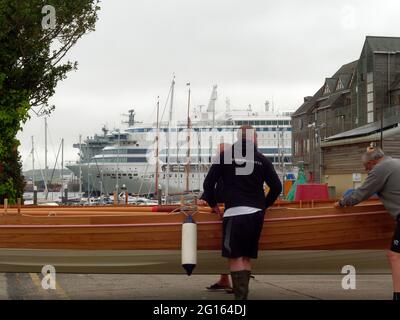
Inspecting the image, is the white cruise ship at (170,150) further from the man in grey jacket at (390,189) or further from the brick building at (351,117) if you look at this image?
the man in grey jacket at (390,189)

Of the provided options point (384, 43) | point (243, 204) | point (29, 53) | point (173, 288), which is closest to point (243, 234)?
point (243, 204)

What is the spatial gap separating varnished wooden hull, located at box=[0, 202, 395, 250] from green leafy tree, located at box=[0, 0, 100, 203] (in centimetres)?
592

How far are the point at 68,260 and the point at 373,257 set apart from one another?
3477mm

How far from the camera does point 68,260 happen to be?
7.32m

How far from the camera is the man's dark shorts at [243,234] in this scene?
6.39 m

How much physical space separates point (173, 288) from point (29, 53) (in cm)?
771

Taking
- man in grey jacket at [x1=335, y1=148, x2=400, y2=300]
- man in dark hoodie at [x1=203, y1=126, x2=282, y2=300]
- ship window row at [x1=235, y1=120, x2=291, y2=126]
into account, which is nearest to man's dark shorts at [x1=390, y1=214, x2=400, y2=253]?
man in grey jacket at [x1=335, y1=148, x2=400, y2=300]

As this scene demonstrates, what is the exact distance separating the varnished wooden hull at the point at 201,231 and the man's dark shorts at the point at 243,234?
0.64 meters

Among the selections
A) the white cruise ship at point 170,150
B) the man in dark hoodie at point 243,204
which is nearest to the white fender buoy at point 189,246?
the man in dark hoodie at point 243,204

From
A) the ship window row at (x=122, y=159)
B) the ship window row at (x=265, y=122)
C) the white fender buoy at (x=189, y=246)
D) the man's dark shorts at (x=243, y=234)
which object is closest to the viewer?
the man's dark shorts at (x=243, y=234)

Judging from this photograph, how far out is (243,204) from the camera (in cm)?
640

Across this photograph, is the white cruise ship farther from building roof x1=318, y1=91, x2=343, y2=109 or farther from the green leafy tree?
the green leafy tree

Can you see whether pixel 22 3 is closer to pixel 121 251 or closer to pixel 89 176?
pixel 121 251

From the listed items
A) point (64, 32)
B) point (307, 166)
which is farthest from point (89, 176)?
point (64, 32)
